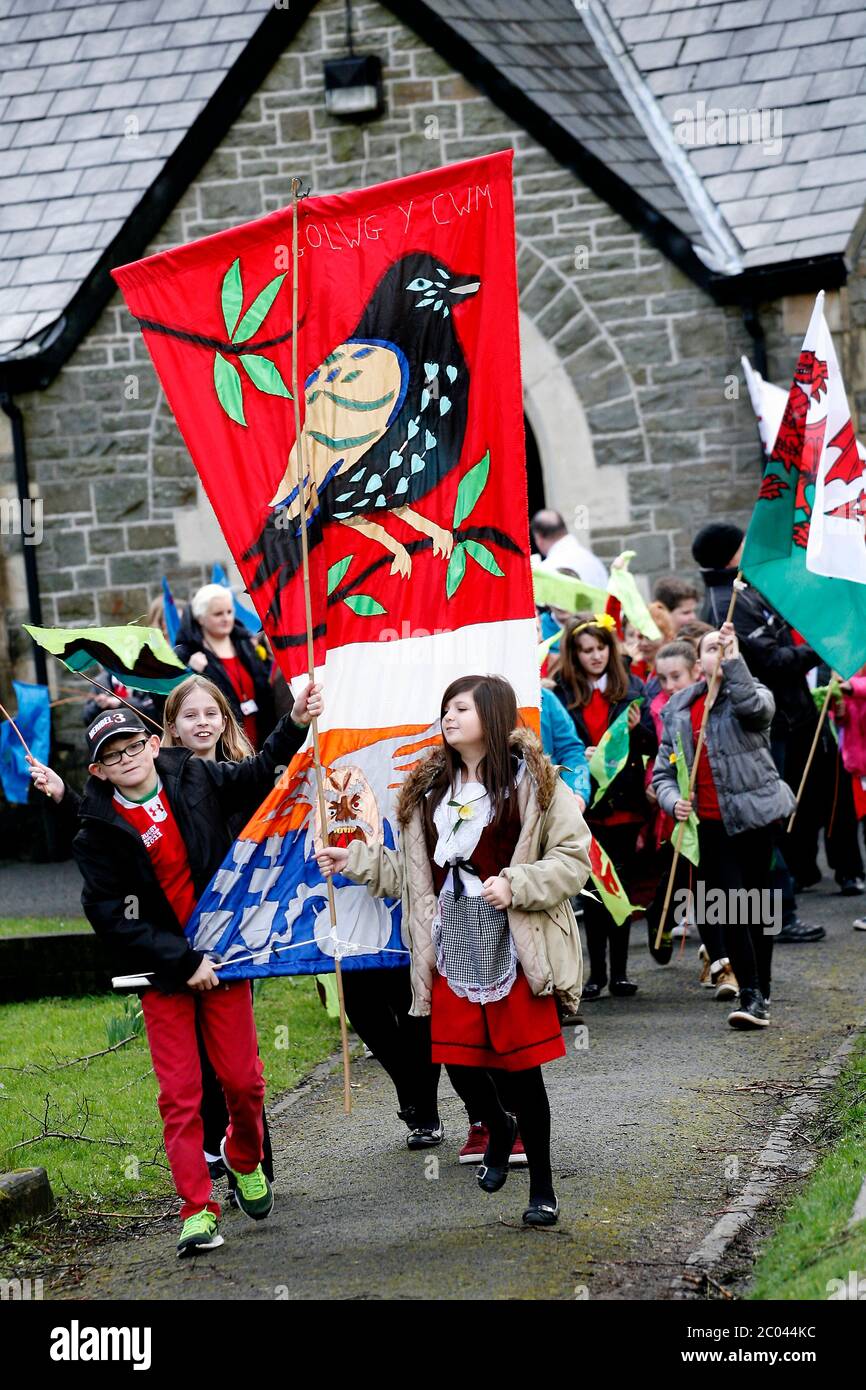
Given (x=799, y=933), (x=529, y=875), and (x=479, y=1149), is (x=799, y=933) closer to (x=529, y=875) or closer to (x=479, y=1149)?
(x=479, y=1149)

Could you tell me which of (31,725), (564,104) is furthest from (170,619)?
(564,104)

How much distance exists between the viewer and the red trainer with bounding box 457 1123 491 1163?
233 inches

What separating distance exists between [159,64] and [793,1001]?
955 centimetres

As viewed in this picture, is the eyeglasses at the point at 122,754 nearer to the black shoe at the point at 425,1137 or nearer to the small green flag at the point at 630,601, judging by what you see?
the black shoe at the point at 425,1137

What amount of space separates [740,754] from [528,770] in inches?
103

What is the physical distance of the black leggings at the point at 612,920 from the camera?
8.29 m

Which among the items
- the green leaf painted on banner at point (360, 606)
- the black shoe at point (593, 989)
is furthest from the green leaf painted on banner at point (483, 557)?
the black shoe at point (593, 989)

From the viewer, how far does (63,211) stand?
13.9 metres

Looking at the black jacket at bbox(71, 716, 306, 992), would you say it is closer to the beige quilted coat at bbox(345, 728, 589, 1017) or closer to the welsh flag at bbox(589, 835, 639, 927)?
the beige quilted coat at bbox(345, 728, 589, 1017)

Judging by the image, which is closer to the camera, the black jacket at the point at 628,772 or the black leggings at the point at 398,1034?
the black leggings at the point at 398,1034

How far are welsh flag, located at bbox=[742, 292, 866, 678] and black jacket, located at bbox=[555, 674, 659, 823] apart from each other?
4.82ft

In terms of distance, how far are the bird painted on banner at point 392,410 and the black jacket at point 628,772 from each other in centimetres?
292
